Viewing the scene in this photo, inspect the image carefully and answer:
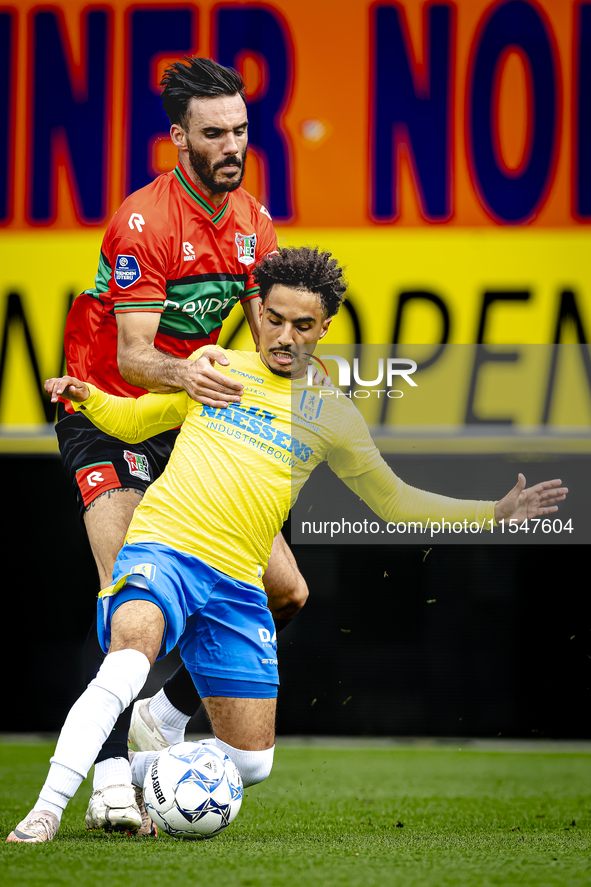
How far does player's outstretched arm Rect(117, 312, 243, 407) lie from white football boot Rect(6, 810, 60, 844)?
3.80 feet

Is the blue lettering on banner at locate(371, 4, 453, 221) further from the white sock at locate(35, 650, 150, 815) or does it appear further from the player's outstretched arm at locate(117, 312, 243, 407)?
the white sock at locate(35, 650, 150, 815)

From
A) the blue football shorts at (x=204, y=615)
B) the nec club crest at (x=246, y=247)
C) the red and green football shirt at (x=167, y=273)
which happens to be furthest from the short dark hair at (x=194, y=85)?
the blue football shorts at (x=204, y=615)

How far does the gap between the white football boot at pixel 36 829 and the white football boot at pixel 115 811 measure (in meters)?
0.40

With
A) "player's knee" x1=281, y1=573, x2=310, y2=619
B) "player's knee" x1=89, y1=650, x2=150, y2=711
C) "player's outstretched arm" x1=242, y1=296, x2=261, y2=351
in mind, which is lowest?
"player's knee" x1=281, y1=573, x2=310, y2=619

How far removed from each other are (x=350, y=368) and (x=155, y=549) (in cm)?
285

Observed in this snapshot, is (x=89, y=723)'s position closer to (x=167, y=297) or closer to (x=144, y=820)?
(x=144, y=820)

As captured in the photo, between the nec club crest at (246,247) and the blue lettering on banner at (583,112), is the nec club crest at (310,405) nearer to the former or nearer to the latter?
the nec club crest at (246,247)

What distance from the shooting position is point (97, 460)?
10.6 feet

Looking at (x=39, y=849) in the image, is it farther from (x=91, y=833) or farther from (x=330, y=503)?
(x=330, y=503)

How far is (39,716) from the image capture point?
5328mm

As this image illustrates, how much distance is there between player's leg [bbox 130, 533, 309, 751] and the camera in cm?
328

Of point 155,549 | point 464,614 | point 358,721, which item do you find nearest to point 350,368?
point 464,614

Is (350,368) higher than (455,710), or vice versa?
Result: (350,368)

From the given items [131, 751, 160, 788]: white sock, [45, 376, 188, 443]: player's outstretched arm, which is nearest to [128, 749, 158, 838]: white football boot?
[131, 751, 160, 788]: white sock
